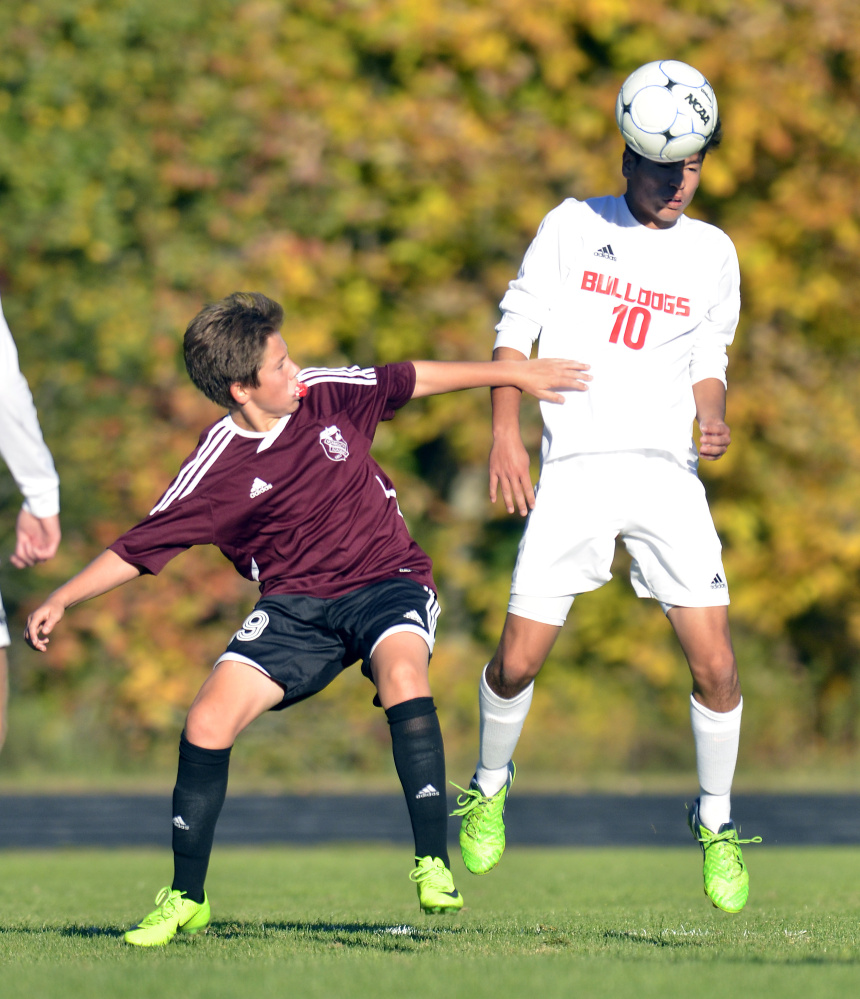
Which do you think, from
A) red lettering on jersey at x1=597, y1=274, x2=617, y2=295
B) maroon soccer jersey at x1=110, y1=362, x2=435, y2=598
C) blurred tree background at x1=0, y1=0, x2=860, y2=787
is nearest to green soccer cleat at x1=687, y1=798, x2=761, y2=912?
maroon soccer jersey at x1=110, y1=362, x2=435, y2=598

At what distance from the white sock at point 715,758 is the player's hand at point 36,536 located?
90.6 inches

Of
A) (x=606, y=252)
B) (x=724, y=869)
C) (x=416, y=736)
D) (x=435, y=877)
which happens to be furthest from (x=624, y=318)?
(x=435, y=877)

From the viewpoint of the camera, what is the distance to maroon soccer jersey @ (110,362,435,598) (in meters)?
5.24

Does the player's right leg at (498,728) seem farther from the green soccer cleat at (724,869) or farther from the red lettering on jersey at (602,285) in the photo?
the red lettering on jersey at (602,285)

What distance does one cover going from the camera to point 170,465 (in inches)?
557

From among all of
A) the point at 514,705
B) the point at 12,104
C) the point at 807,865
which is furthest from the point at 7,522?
the point at 514,705

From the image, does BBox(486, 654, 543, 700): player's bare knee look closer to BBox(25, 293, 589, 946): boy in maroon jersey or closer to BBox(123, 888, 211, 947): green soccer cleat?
BBox(25, 293, 589, 946): boy in maroon jersey

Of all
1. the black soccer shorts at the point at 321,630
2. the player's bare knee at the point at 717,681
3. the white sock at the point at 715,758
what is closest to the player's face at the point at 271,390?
the black soccer shorts at the point at 321,630

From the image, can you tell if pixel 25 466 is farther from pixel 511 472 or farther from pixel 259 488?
pixel 511 472

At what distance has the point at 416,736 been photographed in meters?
4.95

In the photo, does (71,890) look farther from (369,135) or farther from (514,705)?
(369,135)

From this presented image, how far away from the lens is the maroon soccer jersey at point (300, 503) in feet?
17.2

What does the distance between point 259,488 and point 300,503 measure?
0.15 meters

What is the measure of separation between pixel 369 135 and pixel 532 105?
5.10ft
